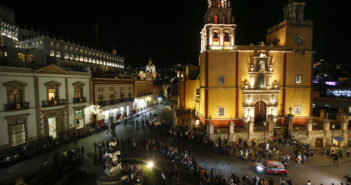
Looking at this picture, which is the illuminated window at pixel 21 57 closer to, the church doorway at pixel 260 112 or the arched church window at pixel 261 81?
the arched church window at pixel 261 81

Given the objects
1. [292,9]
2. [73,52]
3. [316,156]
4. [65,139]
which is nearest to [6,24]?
[73,52]

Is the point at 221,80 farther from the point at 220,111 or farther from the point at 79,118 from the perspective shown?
the point at 79,118

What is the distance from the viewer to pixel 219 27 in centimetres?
2525

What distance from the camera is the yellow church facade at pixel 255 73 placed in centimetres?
2514

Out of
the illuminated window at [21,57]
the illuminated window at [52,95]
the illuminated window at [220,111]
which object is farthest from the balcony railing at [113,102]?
the illuminated window at [220,111]

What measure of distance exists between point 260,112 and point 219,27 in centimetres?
1416

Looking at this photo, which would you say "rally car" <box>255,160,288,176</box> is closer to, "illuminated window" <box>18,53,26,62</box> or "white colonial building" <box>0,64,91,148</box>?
"white colonial building" <box>0,64,91,148</box>

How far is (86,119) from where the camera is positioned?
2561cm

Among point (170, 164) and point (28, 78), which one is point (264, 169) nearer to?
point (170, 164)

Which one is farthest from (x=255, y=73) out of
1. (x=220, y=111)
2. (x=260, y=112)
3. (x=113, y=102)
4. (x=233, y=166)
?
(x=113, y=102)

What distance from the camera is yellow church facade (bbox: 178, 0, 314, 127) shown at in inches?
990

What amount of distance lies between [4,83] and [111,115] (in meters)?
16.7

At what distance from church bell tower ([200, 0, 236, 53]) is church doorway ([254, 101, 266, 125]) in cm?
946

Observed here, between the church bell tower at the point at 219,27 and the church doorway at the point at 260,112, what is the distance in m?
9.46
